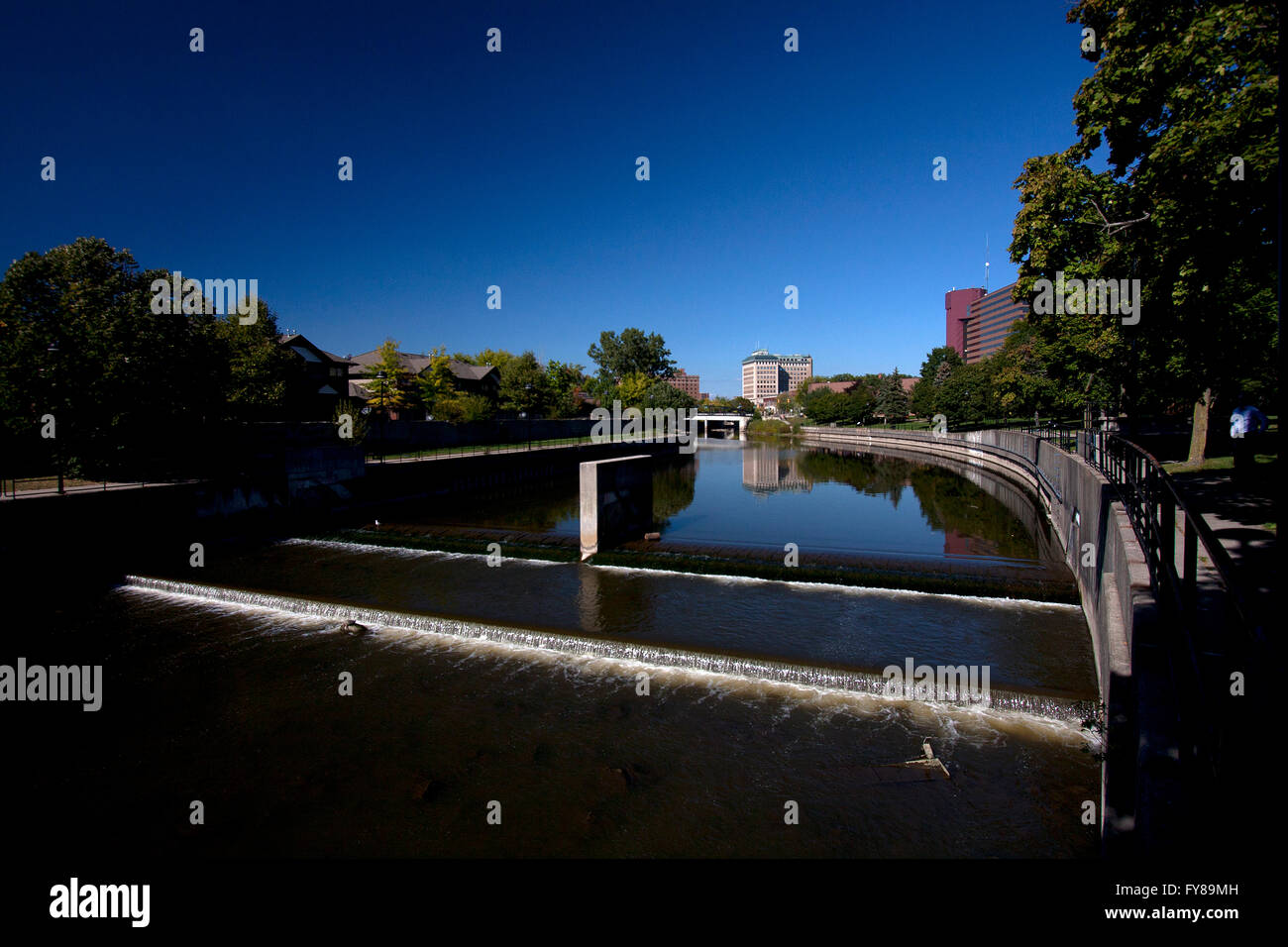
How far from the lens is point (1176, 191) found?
35.5ft

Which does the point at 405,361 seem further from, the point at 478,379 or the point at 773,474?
the point at 773,474

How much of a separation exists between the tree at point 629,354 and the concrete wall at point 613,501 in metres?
91.6

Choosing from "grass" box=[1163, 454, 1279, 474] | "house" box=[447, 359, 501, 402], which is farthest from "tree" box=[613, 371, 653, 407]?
"grass" box=[1163, 454, 1279, 474]

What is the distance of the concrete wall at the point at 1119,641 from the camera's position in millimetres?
5035

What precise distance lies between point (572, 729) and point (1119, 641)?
24.0 ft

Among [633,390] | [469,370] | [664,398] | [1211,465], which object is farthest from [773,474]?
[633,390]

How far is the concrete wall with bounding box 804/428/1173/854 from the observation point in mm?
5035

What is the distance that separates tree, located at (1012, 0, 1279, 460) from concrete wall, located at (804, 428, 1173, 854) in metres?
4.05

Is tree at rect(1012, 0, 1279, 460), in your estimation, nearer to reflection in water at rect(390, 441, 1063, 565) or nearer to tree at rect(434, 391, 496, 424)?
reflection in water at rect(390, 441, 1063, 565)

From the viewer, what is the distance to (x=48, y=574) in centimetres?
1892
